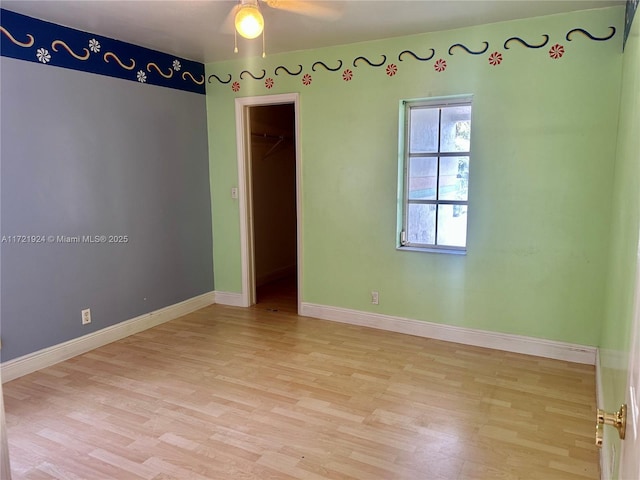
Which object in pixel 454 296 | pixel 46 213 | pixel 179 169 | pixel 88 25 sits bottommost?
pixel 454 296

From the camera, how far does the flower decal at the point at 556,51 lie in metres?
3.00

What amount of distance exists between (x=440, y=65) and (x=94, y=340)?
347 cm

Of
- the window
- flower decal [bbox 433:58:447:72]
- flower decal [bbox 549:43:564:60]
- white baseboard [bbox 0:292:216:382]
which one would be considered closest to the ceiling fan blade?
flower decal [bbox 433:58:447:72]

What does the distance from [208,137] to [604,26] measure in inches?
134

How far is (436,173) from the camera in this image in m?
3.61

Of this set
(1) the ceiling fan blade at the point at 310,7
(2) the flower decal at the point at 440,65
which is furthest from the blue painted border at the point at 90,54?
(2) the flower decal at the point at 440,65

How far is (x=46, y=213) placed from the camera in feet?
10.3

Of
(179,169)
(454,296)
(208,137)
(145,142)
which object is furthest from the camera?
(208,137)

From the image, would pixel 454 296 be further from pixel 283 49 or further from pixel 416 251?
pixel 283 49

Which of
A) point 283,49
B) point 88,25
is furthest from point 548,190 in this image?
point 88,25

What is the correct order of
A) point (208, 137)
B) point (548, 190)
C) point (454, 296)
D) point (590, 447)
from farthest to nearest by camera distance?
point (208, 137)
point (454, 296)
point (548, 190)
point (590, 447)

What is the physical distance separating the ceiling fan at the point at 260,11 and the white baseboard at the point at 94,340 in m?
2.46

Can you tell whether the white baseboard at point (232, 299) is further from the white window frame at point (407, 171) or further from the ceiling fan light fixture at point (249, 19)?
the ceiling fan light fixture at point (249, 19)

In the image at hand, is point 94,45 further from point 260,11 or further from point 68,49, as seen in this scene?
point 260,11
